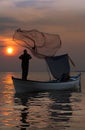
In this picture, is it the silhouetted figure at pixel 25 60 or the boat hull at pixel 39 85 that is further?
the silhouetted figure at pixel 25 60

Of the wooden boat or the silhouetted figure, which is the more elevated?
the silhouetted figure

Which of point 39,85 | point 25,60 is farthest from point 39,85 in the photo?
point 25,60

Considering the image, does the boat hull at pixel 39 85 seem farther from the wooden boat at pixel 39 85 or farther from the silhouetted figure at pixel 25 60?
the silhouetted figure at pixel 25 60

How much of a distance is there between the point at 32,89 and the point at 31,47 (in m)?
3.37

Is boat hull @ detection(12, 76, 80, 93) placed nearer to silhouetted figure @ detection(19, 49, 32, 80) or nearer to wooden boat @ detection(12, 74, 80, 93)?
wooden boat @ detection(12, 74, 80, 93)

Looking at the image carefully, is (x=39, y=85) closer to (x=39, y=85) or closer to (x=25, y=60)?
(x=39, y=85)

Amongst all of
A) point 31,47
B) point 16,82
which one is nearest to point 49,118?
point 16,82

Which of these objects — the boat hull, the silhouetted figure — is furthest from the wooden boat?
the silhouetted figure

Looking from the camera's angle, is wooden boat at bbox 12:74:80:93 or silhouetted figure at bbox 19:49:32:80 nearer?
wooden boat at bbox 12:74:80:93

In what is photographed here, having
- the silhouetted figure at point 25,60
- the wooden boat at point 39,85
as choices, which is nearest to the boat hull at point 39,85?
the wooden boat at point 39,85

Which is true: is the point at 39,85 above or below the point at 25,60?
below

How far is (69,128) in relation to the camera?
12695 mm

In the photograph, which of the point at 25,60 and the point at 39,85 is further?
the point at 39,85

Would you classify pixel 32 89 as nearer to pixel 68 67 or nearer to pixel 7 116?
pixel 68 67
